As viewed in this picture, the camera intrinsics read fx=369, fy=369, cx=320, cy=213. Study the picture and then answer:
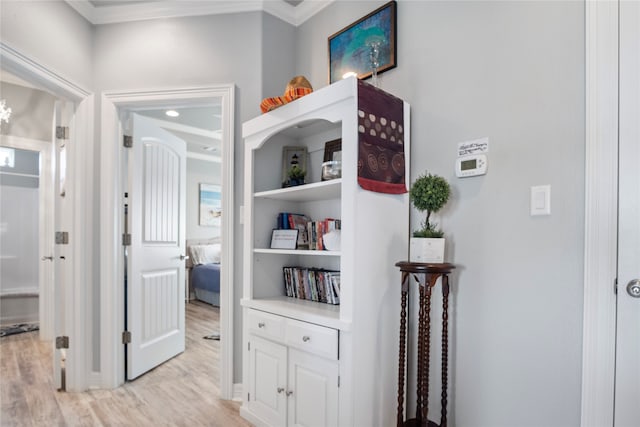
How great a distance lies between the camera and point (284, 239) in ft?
7.38

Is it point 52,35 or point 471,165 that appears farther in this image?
point 52,35

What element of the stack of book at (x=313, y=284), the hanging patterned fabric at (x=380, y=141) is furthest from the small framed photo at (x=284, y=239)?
the hanging patterned fabric at (x=380, y=141)

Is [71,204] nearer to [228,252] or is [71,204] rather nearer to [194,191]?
[228,252]

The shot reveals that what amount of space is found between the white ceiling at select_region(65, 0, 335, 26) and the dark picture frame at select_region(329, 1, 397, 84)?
409mm

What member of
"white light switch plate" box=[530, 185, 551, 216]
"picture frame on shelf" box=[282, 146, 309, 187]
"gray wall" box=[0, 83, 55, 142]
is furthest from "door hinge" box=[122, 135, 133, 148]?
"white light switch plate" box=[530, 185, 551, 216]

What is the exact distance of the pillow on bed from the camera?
6242 millimetres

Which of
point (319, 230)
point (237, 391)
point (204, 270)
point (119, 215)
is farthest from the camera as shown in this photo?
point (204, 270)

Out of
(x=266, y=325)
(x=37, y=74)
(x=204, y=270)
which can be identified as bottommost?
(x=204, y=270)

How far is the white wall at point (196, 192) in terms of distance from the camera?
22.0 ft

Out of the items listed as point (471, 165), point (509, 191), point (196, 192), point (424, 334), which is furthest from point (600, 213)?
point (196, 192)

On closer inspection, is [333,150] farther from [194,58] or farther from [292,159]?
[194,58]

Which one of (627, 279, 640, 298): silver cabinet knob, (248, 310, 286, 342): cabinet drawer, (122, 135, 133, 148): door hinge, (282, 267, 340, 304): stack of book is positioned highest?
(122, 135, 133, 148): door hinge

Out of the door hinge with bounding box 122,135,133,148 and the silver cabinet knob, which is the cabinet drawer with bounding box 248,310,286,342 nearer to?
the silver cabinet knob

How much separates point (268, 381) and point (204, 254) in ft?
15.1
